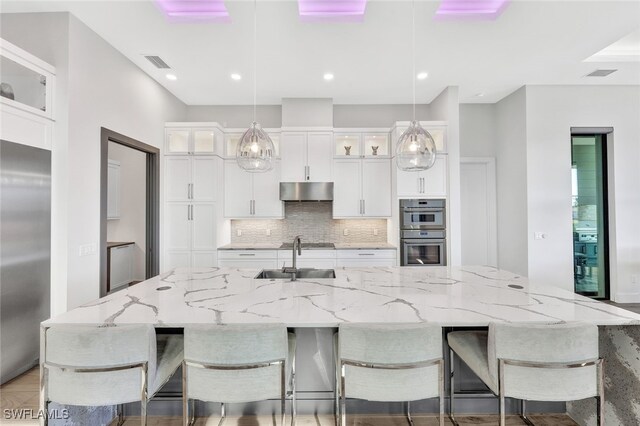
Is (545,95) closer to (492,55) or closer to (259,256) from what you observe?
(492,55)

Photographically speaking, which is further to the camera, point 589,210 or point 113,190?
point 113,190

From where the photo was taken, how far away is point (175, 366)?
1702mm

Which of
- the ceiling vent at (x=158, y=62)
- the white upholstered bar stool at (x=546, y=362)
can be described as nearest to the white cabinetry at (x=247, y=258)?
the ceiling vent at (x=158, y=62)

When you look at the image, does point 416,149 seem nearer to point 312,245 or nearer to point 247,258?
point 312,245

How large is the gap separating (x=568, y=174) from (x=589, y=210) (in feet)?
2.56

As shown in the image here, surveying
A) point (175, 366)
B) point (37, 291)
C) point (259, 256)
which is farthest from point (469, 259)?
point (37, 291)

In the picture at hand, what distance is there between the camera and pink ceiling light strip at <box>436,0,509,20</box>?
8.63 feet

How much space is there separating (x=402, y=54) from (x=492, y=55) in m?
1.02

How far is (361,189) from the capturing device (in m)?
4.70

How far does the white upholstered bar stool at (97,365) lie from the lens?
1.42 m

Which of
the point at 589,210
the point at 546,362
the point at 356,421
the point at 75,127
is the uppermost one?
the point at 75,127

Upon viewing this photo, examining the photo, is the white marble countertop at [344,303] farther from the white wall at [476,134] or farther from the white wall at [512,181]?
the white wall at [476,134]

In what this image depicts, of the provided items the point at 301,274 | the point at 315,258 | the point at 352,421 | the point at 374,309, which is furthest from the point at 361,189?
the point at 352,421

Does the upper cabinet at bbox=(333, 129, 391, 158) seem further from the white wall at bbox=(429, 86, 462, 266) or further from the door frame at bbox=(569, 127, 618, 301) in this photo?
the door frame at bbox=(569, 127, 618, 301)
